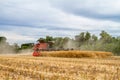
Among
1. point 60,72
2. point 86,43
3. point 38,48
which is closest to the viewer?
point 60,72

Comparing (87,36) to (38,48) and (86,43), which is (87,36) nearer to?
(86,43)

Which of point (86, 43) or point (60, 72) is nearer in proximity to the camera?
point (60, 72)

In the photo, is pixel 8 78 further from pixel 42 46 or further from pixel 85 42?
pixel 85 42

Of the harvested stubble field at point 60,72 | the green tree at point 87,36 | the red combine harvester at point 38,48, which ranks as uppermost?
the green tree at point 87,36

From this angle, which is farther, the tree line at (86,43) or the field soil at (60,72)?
the tree line at (86,43)

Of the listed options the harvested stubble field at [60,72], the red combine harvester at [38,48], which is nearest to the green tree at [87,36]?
the red combine harvester at [38,48]

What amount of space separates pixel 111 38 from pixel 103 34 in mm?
5598

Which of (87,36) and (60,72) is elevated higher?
(87,36)

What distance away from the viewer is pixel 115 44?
39.1m

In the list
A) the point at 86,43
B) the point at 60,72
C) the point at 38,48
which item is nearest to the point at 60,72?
the point at 60,72

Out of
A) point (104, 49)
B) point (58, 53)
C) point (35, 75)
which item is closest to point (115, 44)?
point (104, 49)

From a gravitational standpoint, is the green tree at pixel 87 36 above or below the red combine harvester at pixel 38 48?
above

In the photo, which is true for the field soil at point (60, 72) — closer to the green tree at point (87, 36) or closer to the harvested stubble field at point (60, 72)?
the harvested stubble field at point (60, 72)

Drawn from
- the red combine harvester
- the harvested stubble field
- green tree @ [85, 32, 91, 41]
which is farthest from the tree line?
the harvested stubble field
